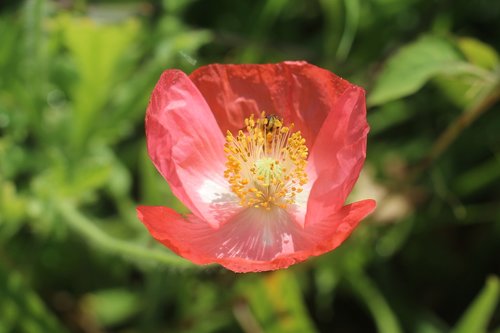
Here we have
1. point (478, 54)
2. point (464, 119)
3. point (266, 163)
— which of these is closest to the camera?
point (266, 163)

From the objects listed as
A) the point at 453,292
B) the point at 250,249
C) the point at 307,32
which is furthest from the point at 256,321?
the point at 307,32

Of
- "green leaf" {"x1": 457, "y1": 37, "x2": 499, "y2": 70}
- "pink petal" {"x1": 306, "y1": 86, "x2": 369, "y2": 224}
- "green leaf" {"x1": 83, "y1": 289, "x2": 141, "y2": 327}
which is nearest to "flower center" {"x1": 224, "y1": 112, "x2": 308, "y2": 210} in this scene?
"pink petal" {"x1": 306, "y1": 86, "x2": 369, "y2": 224}

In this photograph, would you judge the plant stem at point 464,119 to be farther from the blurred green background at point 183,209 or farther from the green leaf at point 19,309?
the green leaf at point 19,309

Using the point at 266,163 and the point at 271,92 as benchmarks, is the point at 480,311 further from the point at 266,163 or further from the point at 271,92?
the point at 271,92

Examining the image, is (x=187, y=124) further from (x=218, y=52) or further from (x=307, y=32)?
(x=307, y=32)

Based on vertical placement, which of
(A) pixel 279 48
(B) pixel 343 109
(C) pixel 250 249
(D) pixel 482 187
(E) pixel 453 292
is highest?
(B) pixel 343 109

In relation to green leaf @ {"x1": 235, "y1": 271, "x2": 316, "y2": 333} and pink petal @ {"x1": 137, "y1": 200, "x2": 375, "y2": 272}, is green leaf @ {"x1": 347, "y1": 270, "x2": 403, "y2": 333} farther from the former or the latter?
pink petal @ {"x1": 137, "y1": 200, "x2": 375, "y2": 272}

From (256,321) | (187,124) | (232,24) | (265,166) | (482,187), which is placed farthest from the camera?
(232,24)

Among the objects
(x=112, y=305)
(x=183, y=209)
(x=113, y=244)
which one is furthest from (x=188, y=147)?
(x=112, y=305)
